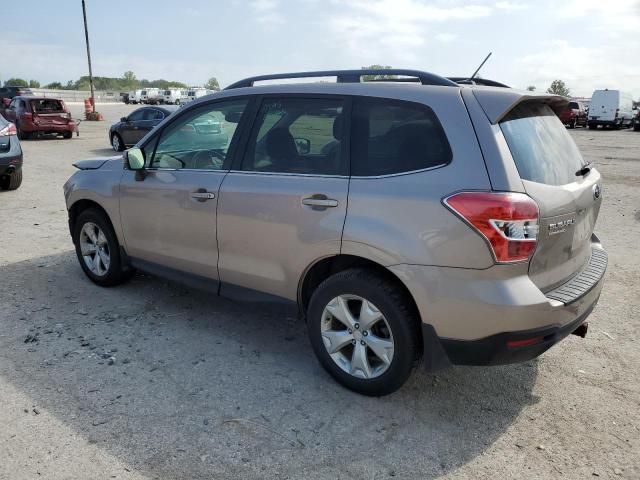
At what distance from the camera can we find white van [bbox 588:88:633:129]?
3375cm

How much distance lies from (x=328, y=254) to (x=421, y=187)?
711 millimetres

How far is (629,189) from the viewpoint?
11344 millimetres

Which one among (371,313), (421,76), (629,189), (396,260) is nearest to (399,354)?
(371,313)

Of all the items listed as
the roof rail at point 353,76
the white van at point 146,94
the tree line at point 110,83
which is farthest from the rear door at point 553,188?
the tree line at point 110,83

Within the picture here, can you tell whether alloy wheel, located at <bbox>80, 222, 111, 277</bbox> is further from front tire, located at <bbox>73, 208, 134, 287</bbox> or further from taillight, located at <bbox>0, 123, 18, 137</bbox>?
taillight, located at <bbox>0, 123, 18, 137</bbox>

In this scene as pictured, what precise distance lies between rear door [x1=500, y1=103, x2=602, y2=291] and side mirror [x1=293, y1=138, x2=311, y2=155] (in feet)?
3.93

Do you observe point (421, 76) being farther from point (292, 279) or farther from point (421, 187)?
point (292, 279)

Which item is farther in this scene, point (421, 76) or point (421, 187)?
point (421, 76)

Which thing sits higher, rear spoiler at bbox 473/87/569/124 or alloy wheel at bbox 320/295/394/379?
rear spoiler at bbox 473/87/569/124

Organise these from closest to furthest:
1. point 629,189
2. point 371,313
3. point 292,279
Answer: point 371,313 < point 292,279 < point 629,189

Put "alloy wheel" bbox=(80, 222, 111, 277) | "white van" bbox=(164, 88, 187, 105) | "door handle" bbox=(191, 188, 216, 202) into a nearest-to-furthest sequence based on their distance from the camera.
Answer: "door handle" bbox=(191, 188, 216, 202) < "alloy wheel" bbox=(80, 222, 111, 277) < "white van" bbox=(164, 88, 187, 105)

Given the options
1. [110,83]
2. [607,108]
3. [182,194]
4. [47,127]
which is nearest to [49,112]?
[47,127]

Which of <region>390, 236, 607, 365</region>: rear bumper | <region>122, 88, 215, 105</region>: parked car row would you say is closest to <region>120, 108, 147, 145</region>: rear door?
<region>390, 236, 607, 365</region>: rear bumper

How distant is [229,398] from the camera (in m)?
3.26
